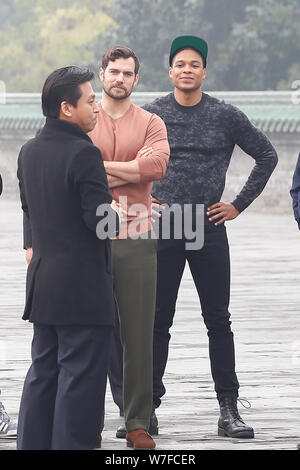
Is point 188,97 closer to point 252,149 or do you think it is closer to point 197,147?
point 197,147

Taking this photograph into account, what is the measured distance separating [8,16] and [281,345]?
2351 inches

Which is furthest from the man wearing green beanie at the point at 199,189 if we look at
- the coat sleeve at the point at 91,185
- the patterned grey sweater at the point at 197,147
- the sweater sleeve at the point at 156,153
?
the coat sleeve at the point at 91,185

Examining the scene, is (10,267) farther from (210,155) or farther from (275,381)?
(210,155)

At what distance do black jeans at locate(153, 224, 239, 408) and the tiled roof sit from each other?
1975 centimetres

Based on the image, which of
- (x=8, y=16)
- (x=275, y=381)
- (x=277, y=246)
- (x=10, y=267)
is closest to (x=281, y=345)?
(x=275, y=381)

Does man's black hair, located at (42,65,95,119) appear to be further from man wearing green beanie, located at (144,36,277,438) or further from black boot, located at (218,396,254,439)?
black boot, located at (218,396,254,439)

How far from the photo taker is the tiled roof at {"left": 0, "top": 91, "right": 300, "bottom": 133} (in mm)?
27172

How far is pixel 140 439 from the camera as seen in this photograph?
6527 millimetres

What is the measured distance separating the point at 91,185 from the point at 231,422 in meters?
1.80

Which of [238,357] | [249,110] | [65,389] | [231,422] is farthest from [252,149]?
[249,110]

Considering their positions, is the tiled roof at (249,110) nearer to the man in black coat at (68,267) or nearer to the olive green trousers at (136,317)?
the olive green trousers at (136,317)

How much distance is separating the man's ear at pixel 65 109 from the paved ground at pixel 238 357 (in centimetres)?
162

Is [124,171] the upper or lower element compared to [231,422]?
upper

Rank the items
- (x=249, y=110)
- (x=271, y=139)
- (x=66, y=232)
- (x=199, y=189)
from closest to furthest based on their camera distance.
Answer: (x=66, y=232) → (x=199, y=189) → (x=271, y=139) → (x=249, y=110)
